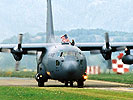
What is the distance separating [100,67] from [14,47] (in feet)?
125

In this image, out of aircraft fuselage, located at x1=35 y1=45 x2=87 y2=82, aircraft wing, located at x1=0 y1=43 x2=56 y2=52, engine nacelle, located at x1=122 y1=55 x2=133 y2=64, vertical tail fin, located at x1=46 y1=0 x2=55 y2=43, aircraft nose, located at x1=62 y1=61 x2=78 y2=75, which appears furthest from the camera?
vertical tail fin, located at x1=46 y1=0 x2=55 y2=43

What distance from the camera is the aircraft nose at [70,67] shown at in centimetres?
3434

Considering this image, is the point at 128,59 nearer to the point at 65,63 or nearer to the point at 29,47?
the point at 65,63

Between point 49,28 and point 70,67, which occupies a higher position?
point 49,28

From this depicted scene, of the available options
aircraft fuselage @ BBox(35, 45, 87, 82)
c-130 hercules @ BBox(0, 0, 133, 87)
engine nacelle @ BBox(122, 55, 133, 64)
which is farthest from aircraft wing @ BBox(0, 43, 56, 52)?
engine nacelle @ BBox(122, 55, 133, 64)

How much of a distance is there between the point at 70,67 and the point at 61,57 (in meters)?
1.91

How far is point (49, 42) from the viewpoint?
146 feet

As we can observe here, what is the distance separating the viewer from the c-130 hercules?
35125 mm

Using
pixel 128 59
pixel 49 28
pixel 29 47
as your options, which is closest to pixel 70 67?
pixel 128 59

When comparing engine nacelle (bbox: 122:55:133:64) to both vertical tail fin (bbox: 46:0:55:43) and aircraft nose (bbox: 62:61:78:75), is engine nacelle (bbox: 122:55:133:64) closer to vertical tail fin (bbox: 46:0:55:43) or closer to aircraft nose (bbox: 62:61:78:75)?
vertical tail fin (bbox: 46:0:55:43)

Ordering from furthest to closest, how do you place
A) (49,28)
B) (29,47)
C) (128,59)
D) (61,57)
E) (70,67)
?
(49,28) → (29,47) → (128,59) → (61,57) → (70,67)

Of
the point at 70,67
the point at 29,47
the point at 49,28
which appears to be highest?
the point at 49,28

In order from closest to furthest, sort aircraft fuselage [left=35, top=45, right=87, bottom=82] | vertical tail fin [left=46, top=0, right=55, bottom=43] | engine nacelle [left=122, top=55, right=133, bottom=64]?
aircraft fuselage [left=35, top=45, right=87, bottom=82], engine nacelle [left=122, top=55, right=133, bottom=64], vertical tail fin [left=46, top=0, right=55, bottom=43]

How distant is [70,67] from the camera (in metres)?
34.3
